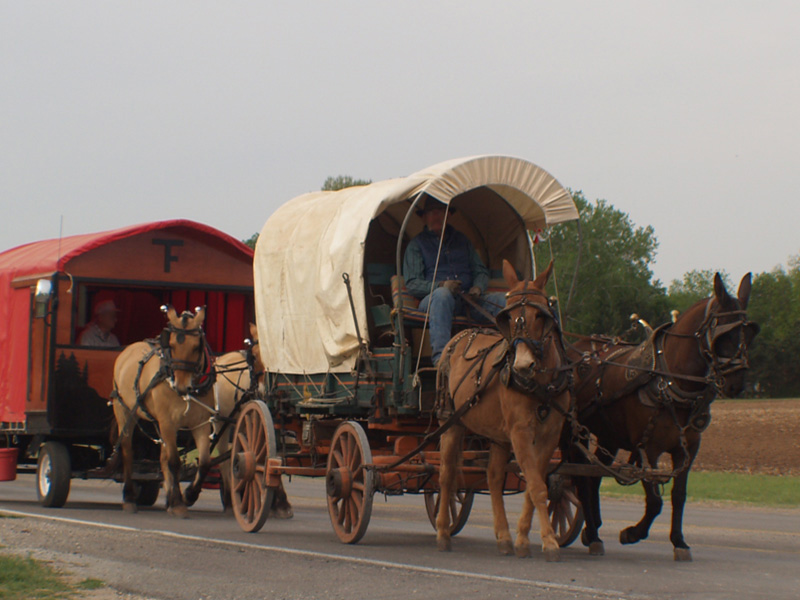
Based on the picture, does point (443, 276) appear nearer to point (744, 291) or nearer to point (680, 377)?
point (680, 377)

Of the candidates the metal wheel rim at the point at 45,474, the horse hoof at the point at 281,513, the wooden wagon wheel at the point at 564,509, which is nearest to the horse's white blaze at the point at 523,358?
the wooden wagon wheel at the point at 564,509

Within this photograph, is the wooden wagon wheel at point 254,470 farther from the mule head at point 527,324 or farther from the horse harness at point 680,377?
the mule head at point 527,324

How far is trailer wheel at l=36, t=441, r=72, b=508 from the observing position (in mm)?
15875

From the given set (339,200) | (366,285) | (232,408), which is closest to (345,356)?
(366,285)

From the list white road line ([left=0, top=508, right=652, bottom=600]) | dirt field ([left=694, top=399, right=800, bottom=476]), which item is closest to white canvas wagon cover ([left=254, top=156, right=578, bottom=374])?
white road line ([left=0, top=508, right=652, bottom=600])

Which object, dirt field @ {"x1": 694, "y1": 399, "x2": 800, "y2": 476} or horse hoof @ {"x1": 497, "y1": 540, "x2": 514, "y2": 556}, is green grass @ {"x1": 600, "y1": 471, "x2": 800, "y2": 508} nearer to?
dirt field @ {"x1": 694, "y1": 399, "x2": 800, "y2": 476}

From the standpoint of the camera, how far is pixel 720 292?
9719 millimetres

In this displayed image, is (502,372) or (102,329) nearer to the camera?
(502,372)

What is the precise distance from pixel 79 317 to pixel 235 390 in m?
3.39

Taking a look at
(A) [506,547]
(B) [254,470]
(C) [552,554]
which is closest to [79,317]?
(B) [254,470]

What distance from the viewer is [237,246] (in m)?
17.1

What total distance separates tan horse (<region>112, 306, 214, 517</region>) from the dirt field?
17.1 m

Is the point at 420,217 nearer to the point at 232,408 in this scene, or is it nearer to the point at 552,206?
the point at 552,206

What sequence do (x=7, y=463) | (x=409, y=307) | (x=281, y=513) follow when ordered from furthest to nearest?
(x=7, y=463) < (x=281, y=513) < (x=409, y=307)
